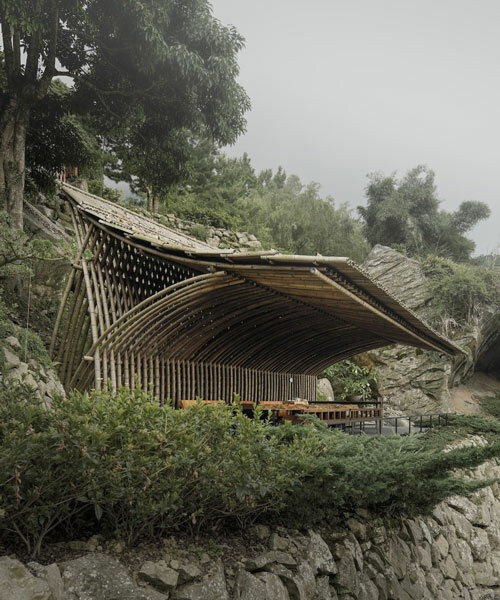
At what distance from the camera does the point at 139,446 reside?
2.85 m

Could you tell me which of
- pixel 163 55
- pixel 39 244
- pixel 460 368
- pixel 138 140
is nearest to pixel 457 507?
pixel 39 244

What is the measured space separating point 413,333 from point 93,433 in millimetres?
6627

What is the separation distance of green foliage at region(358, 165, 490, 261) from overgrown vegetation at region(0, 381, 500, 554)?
19369mm

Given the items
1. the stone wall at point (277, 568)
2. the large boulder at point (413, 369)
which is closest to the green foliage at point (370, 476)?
the stone wall at point (277, 568)

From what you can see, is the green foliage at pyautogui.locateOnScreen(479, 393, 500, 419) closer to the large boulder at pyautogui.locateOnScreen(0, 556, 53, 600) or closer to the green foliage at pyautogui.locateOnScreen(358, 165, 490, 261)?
the green foliage at pyautogui.locateOnScreen(358, 165, 490, 261)

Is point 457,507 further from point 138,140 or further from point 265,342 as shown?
point 138,140

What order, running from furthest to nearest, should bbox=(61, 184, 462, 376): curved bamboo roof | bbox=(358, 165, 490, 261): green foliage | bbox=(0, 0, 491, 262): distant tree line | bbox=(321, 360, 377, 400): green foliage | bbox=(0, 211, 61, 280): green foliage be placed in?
bbox=(358, 165, 490, 261): green foliage, bbox=(321, 360, 377, 400): green foliage, bbox=(0, 0, 491, 262): distant tree line, bbox=(61, 184, 462, 376): curved bamboo roof, bbox=(0, 211, 61, 280): green foliage

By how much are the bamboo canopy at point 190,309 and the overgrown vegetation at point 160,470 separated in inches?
81.6

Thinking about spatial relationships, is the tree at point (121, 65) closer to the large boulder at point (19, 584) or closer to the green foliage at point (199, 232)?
the green foliage at point (199, 232)

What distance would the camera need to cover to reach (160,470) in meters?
2.86

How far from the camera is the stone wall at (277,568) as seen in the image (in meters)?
2.58

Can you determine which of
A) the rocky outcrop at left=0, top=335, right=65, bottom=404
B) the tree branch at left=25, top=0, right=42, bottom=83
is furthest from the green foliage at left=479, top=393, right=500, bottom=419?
the tree branch at left=25, top=0, right=42, bottom=83

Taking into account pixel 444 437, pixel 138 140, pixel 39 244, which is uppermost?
pixel 138 140

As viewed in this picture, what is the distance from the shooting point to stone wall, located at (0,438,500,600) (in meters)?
2.58
